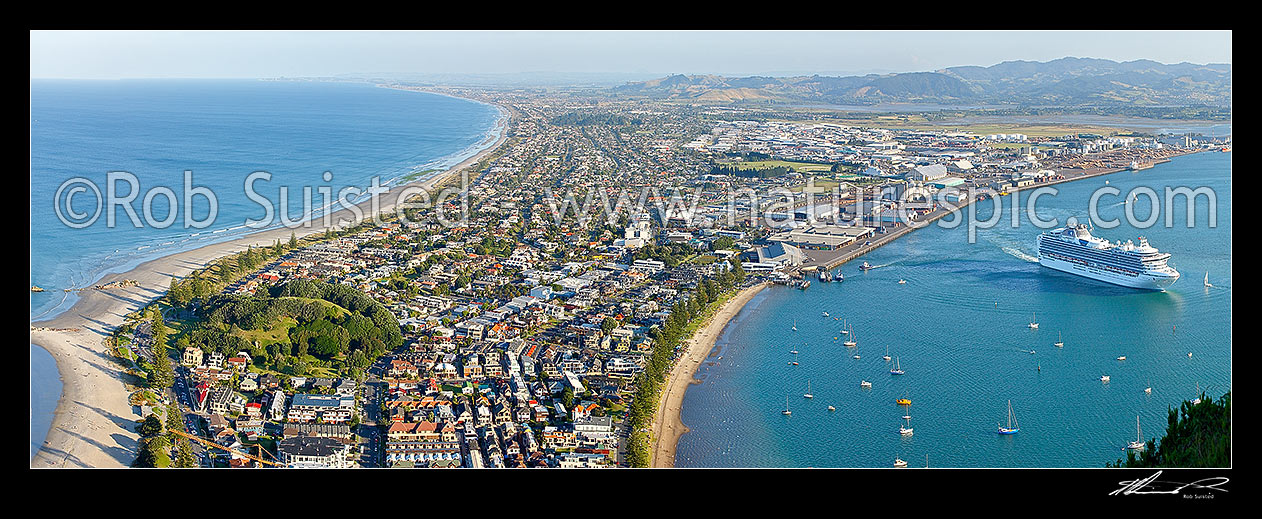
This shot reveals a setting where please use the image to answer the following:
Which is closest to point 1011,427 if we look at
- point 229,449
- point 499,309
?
point 499,309

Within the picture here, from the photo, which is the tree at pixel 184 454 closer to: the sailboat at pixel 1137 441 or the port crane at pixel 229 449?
the port crane at pixel 229 449

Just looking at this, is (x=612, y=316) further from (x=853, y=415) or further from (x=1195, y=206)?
(x=1195, y=206)

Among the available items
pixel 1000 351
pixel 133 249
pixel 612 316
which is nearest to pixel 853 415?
pixel 1000 351

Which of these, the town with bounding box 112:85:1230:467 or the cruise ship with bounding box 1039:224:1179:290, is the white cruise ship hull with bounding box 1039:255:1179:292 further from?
the town with bounding box 112:85:1230:467

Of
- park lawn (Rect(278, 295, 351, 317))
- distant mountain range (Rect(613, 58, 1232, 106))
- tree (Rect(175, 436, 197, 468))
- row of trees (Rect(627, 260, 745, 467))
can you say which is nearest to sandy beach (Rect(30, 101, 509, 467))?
tree (Rect(175, 436, 197, 468))

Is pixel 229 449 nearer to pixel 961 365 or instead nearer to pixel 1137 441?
pixel 961 365
